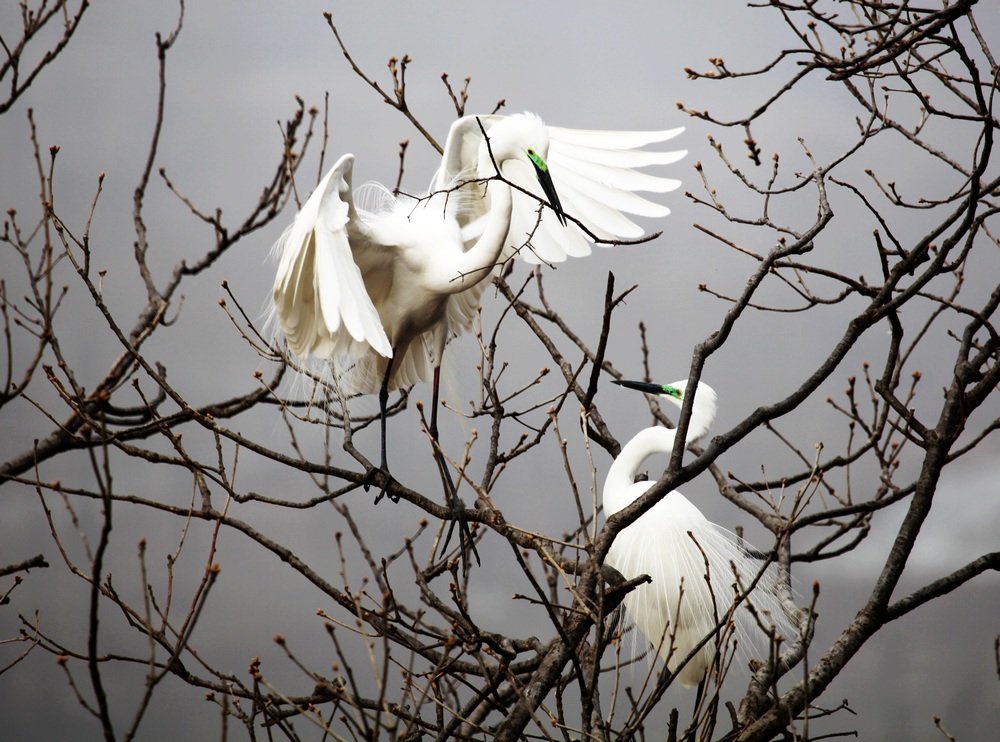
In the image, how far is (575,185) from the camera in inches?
110

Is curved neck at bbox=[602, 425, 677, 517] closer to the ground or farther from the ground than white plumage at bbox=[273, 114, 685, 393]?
closer to the ground

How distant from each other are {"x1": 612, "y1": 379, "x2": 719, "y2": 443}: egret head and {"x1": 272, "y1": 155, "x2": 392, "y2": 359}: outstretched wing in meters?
1.06

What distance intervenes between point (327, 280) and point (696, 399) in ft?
5.03

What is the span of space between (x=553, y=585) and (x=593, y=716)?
0.78 feet

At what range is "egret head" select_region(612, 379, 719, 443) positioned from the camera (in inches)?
118

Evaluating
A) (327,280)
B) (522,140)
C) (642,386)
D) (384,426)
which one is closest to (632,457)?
(642,386)

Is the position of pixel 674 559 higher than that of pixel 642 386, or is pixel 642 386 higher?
pixel 642 386

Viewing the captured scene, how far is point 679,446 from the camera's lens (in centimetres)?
143

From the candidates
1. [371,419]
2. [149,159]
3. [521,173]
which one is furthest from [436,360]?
[149,159]

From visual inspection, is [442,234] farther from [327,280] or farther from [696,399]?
[696,399]

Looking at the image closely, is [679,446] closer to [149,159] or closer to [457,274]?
[457,274]

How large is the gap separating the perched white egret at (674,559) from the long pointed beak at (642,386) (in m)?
0.15

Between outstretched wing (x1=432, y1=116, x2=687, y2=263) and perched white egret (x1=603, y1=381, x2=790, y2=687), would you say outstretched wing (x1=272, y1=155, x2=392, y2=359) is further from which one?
perched white egret (x1=603, y1=381, x2=790, y2=687)

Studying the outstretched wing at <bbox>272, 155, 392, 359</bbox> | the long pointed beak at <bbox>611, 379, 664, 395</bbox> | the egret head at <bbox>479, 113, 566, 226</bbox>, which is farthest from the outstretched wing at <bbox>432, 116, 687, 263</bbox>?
the long pointed beak at <bbox>611, 379, 664, 395</bbox>
